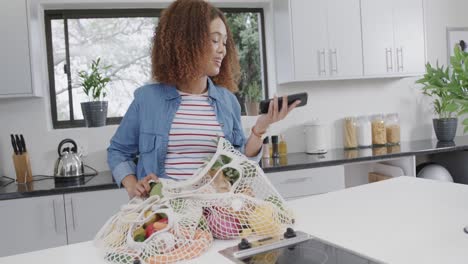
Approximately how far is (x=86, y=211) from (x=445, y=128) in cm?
284

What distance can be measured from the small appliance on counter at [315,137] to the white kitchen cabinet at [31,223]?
1.80m

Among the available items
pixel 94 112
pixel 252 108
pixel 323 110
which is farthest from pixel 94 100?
pixel 323 110

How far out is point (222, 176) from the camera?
98 cm

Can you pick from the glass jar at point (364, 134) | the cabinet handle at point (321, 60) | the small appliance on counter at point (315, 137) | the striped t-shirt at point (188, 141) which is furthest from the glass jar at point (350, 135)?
the striped t-shirt at point (188, 141)

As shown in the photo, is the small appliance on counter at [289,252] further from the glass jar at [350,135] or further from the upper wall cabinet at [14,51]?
the glass jar at [350,135]

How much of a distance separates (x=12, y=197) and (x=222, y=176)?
167 centimetres

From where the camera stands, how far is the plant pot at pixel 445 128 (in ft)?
11.1

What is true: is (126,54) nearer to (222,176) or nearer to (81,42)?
(81,42)

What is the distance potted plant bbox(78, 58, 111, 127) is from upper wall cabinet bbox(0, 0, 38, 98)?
41cm

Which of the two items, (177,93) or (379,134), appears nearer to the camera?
(177,93)

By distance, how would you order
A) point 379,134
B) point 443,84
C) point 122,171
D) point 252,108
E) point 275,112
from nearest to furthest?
point 443,84 → point 275,112 → point 122,171 → point 252,108 → point 379,134

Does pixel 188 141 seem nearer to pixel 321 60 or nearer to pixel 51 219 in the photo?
pixel 51 219

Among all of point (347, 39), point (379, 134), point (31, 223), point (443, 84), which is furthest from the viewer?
point (379, 134)

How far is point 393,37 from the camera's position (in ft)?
10.4
